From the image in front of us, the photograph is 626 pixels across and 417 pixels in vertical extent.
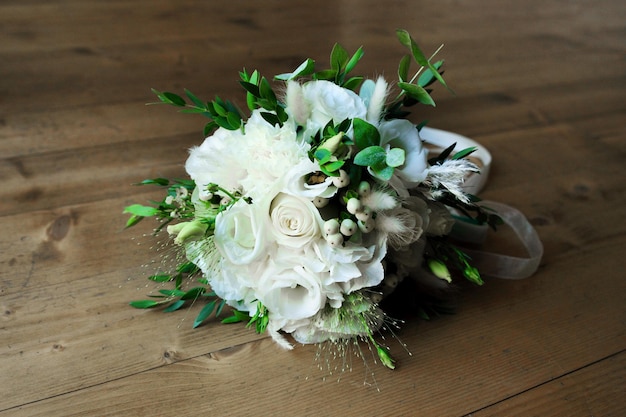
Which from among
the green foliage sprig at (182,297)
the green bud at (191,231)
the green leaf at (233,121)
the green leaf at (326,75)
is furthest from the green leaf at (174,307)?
the green leaf at (326,75)

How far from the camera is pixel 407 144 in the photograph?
73cm

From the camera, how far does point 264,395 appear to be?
0.75 metres

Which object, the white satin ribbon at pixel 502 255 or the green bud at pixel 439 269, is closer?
the green bud at pixel 439 269

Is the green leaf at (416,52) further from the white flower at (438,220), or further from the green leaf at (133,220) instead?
the green leaf at (133,220)

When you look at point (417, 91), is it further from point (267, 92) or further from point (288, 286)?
point (288, 286)

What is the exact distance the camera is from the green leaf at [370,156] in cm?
67

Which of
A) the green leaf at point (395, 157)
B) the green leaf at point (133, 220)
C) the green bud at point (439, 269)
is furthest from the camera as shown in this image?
the green leaf at point (133, 220)

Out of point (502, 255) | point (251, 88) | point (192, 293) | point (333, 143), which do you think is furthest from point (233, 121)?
point (502, 255)

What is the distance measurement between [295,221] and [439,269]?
0.70 ft

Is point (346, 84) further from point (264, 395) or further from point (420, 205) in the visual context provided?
point (264, 395)

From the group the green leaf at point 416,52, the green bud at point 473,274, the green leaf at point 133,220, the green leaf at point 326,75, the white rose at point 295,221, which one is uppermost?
the green leaf at point 416,52

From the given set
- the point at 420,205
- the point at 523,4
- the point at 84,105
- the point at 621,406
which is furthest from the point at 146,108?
the point at 523,4

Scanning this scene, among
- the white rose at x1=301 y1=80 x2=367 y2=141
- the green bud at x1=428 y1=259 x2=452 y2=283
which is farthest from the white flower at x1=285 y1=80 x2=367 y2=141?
the green bud at x1=428 y1=259 x2=452 y2=283

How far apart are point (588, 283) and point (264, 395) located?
1.79ft
